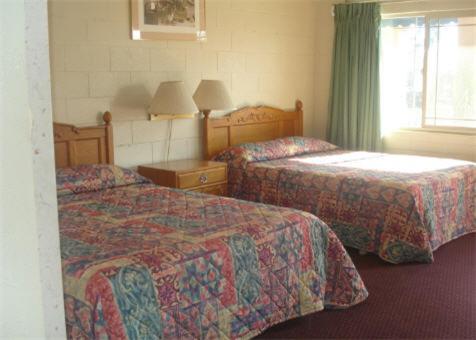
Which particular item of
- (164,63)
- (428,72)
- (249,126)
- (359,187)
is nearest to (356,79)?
(428,72)

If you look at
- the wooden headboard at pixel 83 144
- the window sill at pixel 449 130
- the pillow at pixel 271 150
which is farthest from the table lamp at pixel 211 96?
the window sill at pixel 449 130

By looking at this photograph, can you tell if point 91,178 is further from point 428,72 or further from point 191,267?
point 428,72

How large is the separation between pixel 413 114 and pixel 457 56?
2.16 feet

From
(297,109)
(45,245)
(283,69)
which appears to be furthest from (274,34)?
(45,245)

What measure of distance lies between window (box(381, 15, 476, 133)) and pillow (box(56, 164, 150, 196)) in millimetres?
2854

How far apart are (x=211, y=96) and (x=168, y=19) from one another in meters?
0.67

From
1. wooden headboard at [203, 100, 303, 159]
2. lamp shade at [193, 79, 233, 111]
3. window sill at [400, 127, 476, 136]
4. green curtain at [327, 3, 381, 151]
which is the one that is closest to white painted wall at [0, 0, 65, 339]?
lamp shade at [193, 79, 233, 111]

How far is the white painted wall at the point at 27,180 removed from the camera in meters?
0.95

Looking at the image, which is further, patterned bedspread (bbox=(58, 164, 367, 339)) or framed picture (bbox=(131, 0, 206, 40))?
framed picture (bbox=(131, 0, 206, 40))

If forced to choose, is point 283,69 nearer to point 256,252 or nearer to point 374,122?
point 374,122

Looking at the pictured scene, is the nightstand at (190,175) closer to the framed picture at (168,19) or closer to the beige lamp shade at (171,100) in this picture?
the beige lamp shade at (171,100)

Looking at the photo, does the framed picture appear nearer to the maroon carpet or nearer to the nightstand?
the nightstand

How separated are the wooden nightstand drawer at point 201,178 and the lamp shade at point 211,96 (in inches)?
20.0

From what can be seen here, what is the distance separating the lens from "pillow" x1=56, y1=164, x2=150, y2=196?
3416mm
